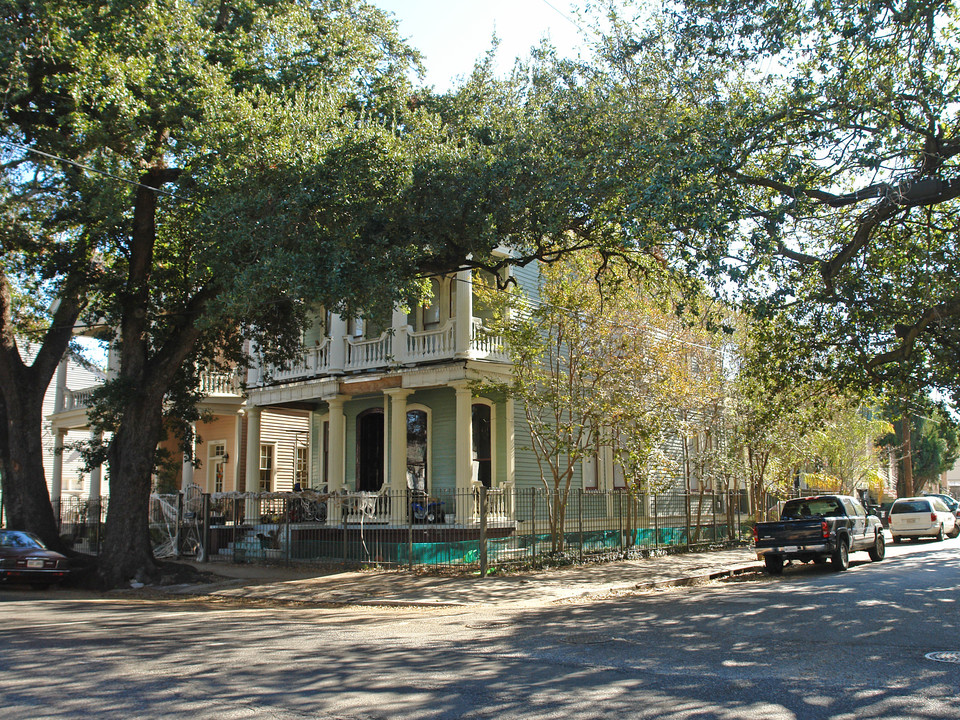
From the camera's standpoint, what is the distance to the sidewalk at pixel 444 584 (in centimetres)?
1448

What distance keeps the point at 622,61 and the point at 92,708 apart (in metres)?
12.8

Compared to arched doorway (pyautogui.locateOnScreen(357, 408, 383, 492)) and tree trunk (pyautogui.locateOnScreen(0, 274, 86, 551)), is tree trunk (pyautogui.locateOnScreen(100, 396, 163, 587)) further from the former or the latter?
arched doorway (pyautogui.locateOnScreen(357, 408, 383, 492))

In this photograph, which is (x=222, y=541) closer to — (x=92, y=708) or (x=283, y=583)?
(x=283, y=583)

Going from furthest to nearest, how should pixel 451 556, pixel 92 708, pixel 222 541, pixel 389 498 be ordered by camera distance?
pixel 222 541 → pixel 389 498 → pixel 451 556 → pixel 92 708

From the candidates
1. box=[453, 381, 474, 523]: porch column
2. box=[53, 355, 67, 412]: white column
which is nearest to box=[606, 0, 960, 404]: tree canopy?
box=[453, 381, 474, 523]: porch column

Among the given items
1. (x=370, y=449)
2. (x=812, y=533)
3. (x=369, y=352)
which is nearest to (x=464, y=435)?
(x=369, y=352)

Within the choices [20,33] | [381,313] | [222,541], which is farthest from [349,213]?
[222,541]

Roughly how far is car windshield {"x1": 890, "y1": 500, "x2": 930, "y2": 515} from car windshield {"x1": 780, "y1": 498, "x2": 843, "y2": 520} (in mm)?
12472

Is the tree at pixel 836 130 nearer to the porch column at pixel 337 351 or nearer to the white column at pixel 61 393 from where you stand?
the porch column at pixel 337 351

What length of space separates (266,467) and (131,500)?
1481cm

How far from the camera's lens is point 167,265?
766 inches

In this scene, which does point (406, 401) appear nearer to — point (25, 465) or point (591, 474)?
point (591, 474)

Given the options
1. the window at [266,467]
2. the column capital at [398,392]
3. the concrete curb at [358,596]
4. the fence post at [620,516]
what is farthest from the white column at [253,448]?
the fence post at [620,516]

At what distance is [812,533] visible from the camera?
17.5m
